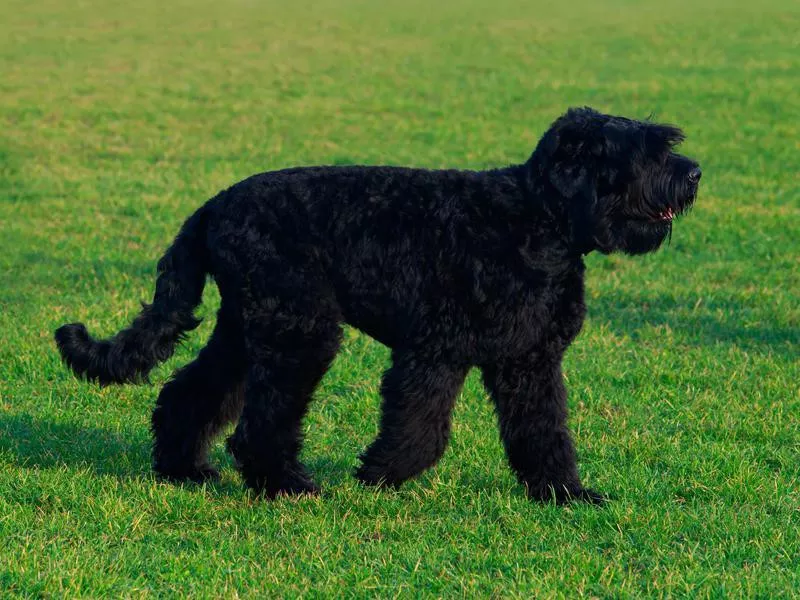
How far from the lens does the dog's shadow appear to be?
349 inches

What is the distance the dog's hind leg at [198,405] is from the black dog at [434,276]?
13cm

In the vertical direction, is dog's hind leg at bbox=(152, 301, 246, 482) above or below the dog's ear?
below

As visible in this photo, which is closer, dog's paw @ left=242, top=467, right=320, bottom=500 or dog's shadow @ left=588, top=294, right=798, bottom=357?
dog's paw @ left=242, top=467, right=320, bottom=500

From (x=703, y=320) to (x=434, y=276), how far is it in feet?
14.6

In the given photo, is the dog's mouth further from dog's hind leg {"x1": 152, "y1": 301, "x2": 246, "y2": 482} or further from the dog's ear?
dog's hind leg {"x1": 152, "y1": 301, "x2": 246, "y2": 482}

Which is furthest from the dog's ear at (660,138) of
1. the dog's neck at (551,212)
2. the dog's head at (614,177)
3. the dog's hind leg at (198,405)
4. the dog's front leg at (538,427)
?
the dog's hind leg at (198,405)

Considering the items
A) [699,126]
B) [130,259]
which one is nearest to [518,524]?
[130,259]

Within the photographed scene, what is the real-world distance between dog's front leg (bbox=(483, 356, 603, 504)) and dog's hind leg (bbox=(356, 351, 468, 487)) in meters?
0.24

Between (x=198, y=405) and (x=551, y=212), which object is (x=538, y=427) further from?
(x=198, y=405)

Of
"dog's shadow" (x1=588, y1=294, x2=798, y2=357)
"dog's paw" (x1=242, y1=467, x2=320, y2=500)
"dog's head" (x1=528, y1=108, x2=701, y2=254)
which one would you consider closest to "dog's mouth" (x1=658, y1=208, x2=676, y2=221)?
"dog's head" (x1=528, y1=108, x2=701, y2=254)

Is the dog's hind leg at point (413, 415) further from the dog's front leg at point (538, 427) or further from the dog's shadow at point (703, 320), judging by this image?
the dog's shadow at point (703, 320)

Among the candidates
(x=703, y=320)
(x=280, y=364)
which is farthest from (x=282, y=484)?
(x=703, y=320)

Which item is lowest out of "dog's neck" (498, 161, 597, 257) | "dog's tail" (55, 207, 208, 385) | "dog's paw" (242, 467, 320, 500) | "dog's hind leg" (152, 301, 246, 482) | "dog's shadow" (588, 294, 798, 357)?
"dog's shadow" (588, 294, 798, 357)

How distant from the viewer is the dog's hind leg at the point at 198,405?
19.8 ft
